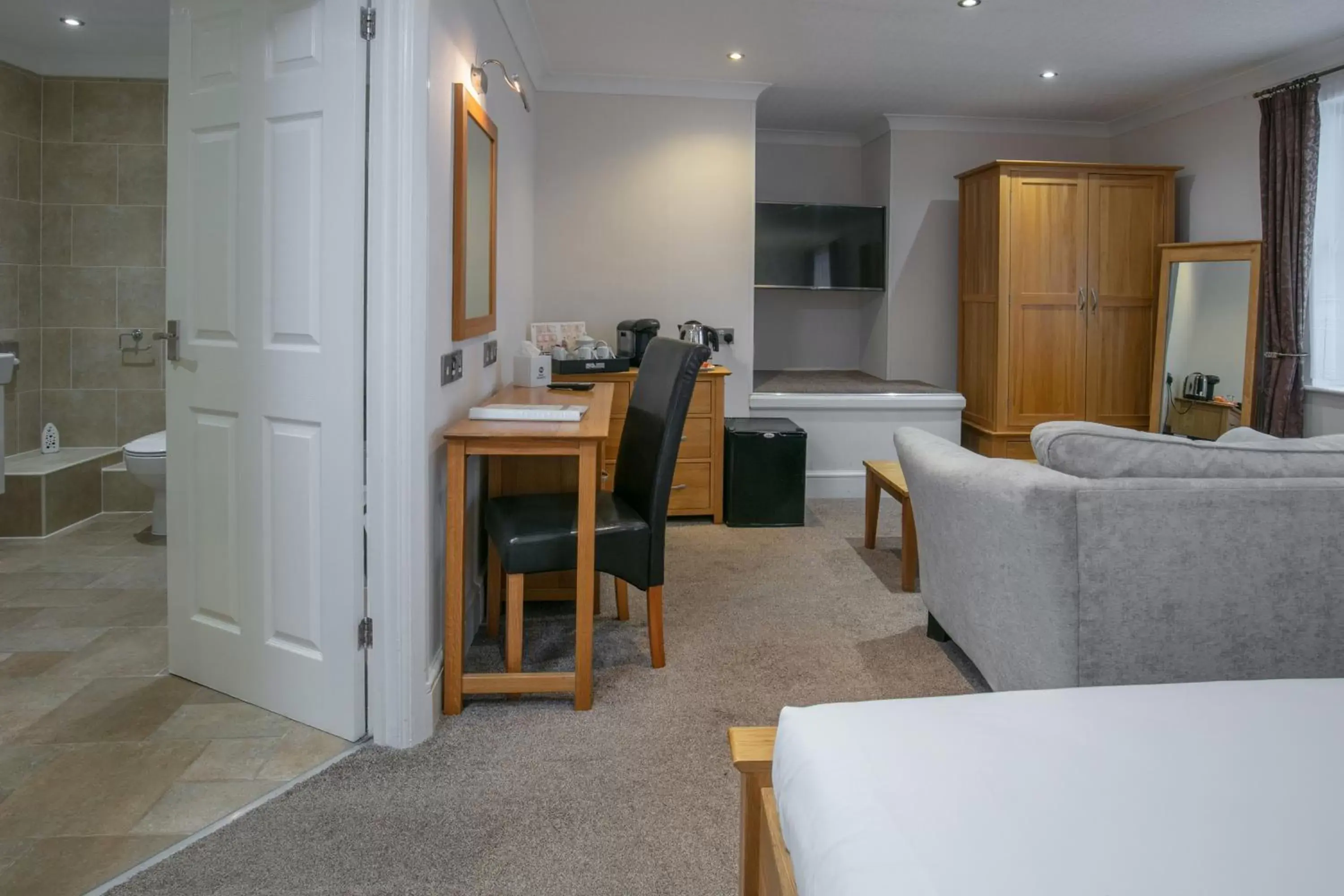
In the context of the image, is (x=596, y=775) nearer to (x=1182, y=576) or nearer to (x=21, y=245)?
(x=1182, y=576)

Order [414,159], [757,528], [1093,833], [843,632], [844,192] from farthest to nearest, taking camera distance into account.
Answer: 1. [844,192]
2. [757,528]
3. [843,632]
4. [414,159]
5. [1093,833]

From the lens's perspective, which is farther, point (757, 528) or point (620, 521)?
point (757, 528)

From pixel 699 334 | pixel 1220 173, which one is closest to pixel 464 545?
pixel 699 334

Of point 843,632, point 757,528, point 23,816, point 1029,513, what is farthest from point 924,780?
point 757,528

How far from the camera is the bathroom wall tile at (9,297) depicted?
4.61 meters

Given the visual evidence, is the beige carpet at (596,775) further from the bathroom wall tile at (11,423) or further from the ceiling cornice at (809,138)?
the ceiling cornice at (809,138)

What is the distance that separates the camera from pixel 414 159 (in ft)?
7.42

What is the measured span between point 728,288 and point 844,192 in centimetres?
183

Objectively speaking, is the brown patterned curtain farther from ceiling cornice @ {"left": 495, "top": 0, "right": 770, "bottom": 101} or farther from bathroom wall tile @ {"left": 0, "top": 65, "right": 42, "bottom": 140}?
bathroom wall tile @ {"left": 0, "top": 65, "right": 42, "bottom": 140}

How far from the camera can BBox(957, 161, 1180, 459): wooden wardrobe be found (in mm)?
5574

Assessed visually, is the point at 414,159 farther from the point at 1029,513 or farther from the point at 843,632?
the point at 843,632

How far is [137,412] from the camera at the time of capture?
5000mm

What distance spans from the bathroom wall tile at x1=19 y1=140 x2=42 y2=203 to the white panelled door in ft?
9.27

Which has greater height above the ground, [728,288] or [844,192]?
[844,192]
